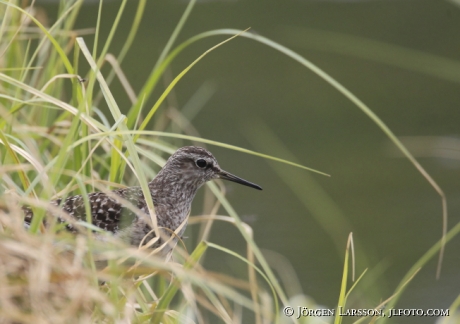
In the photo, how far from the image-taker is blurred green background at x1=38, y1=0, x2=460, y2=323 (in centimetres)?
613

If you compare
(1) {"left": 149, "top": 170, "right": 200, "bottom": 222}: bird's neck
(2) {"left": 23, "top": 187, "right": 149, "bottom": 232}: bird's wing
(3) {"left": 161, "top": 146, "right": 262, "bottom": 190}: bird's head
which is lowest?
(2) {"left": 23, "top": 187, "right": 149, "bottom": 232}: bird's wing

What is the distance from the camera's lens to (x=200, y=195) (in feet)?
23.7

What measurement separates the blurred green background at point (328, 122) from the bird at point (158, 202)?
1.00 metres

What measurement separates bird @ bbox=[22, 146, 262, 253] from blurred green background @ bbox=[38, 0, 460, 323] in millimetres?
998

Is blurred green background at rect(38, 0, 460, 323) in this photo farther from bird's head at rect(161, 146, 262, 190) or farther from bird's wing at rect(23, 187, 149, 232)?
bird's wing at rect(23, 187, 149, 232)

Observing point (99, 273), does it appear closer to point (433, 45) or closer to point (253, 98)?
point (253, 98)

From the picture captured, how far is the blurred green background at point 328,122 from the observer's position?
20.1ft

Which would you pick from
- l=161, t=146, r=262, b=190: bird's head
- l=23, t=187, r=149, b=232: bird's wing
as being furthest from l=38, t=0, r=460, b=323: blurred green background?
l=23, t=187, r=149, b=232: bird's wing

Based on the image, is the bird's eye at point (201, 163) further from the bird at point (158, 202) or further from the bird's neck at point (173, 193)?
the bird's neck at point (173, 193)

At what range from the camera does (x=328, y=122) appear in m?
8.20

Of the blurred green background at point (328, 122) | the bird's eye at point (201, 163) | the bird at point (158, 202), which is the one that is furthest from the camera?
the blurred green background at point (328, 122)

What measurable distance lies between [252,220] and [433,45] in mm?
4075

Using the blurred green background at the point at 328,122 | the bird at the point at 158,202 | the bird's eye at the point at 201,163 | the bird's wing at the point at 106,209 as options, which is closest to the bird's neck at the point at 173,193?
the bird at the point at 158,202

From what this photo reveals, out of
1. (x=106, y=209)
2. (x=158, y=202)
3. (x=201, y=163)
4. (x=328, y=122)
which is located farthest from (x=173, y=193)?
(x=328, y=122)
